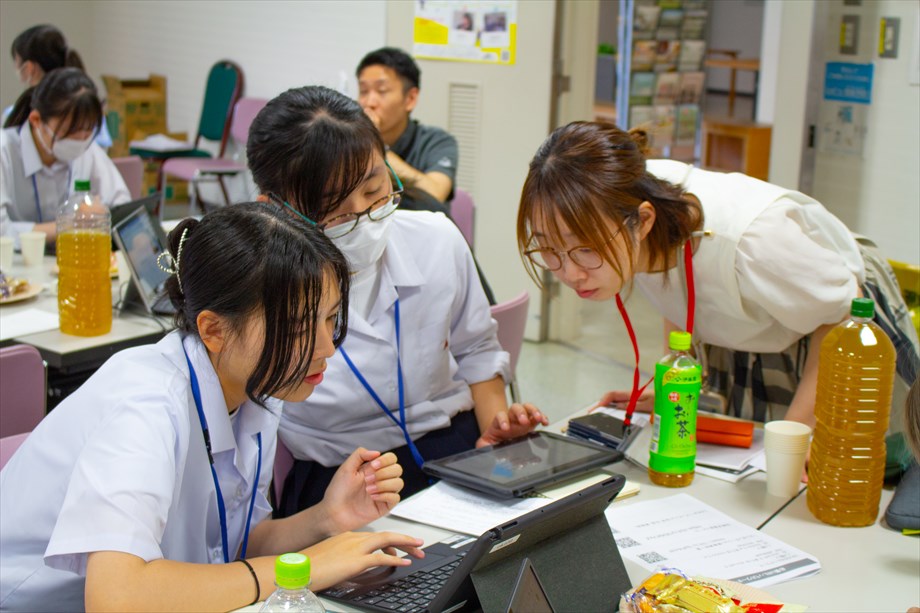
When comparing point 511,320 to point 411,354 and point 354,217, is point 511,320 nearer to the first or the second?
point 411,354

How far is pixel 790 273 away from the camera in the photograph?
6.11 feet

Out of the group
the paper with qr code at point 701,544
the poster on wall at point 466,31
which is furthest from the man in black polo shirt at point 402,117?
the paper with qr code at point 701,544

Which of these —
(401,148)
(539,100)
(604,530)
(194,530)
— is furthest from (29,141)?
(604,530)

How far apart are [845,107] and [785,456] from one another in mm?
2168

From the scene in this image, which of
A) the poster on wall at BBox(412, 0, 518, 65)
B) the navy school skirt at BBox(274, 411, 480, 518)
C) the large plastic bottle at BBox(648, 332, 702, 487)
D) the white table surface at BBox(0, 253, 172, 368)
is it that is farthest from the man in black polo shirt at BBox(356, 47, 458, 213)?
the large plastic bottle at BBox(648, 332, 702, 487)

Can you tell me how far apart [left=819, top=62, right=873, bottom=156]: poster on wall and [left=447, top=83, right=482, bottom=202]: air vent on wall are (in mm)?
1670

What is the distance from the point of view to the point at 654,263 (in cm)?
196

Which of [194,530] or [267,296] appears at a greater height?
[267,296]

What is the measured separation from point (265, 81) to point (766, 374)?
4848 mm

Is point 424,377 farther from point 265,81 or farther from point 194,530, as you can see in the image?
point 265,81

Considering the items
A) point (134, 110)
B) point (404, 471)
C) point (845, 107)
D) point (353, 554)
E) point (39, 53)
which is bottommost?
point (404, 471)

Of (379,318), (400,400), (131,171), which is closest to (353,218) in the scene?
(379,318)

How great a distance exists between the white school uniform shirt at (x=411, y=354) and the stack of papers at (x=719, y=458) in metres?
0.38

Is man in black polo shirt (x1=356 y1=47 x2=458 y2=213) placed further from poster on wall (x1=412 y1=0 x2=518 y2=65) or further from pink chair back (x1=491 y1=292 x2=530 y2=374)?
pink chair back (x1=491 y1=292 x2=530 y2=374)
